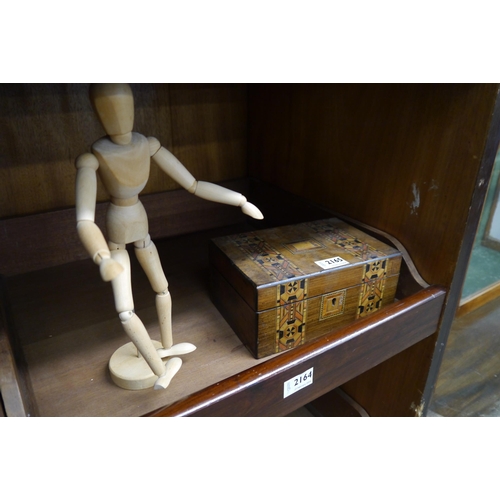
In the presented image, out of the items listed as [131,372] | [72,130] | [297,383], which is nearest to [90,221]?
[131,372]

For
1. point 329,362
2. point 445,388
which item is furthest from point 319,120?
point 445,388

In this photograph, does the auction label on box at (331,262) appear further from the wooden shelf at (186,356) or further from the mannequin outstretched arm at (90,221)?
the mannequin outstretched arm at (90,221)

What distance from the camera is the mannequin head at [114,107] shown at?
45 cm

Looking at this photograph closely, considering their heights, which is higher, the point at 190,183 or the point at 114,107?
the point at 114,107

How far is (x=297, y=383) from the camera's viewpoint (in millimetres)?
603

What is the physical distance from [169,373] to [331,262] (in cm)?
31

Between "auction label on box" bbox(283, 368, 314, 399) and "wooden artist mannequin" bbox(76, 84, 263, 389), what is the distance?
16cm

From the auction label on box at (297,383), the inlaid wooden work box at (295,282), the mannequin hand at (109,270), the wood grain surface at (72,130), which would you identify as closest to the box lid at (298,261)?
the inlaid wooden work box at (295,282)

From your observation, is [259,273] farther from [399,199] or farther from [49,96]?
[49,96]

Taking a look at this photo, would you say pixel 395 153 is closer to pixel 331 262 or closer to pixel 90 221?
pixel 331 262

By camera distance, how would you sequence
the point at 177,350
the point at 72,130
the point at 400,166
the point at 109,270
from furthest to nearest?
the point at 72,130
the point at 400,166
the point at 177,350
the point at 109,270

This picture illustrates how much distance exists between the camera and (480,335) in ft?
4.19

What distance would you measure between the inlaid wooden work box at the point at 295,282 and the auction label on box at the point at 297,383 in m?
0.08

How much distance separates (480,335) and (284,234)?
2.82 feet
